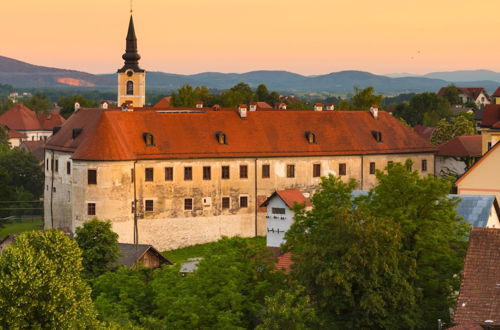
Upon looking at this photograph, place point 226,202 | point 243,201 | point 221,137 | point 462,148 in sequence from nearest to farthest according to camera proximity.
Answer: point 226,202, point 243,201, point 221,137, point 462,148

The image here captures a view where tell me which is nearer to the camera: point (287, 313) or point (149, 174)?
point (287, 313)

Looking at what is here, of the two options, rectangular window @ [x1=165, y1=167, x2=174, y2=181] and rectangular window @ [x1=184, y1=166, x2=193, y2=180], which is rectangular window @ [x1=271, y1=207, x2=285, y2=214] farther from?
rectangular window @ [x1=165, y1=167, x2=174, y2=181]

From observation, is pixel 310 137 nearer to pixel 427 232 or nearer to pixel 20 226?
pixel 20 226

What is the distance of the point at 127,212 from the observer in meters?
69.6

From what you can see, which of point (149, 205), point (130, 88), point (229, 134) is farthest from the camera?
point (130, 88)

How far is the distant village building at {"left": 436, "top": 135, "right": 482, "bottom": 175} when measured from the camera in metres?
88.9

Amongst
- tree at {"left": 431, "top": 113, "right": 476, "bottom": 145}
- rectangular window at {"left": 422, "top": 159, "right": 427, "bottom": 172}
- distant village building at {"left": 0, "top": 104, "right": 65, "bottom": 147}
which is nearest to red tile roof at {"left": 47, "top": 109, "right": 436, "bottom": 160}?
rectangular window at {"left": 422, "top": 159, "right": 427, "bottom": 172}

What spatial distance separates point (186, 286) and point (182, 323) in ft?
10.3

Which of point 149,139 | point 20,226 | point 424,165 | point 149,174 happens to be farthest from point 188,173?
point 20,226

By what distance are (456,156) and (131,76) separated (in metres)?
34.7

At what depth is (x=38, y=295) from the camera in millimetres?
32500

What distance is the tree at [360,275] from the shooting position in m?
39.3

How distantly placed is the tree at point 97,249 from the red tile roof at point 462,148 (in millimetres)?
41217

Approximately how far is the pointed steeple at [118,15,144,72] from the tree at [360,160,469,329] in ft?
216
